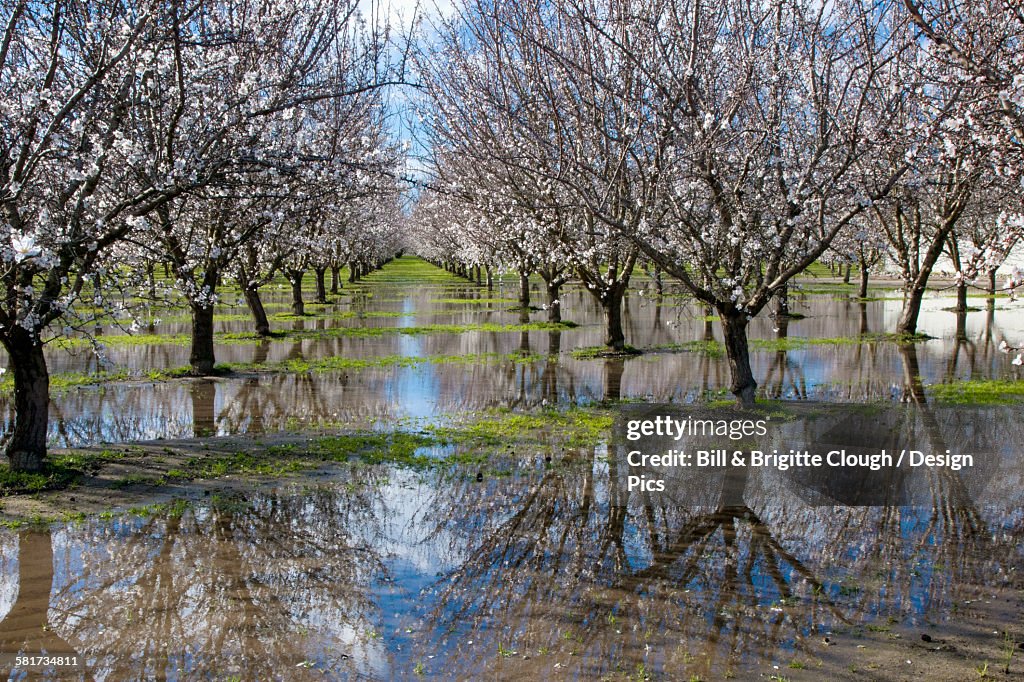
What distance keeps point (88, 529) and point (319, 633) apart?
3407 mm

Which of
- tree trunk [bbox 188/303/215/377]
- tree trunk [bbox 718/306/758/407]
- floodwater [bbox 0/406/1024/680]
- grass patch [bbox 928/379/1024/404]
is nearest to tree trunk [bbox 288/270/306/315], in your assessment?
tree trunk [bbox 188/303/215/377]

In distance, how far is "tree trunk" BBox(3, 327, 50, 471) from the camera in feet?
31.1

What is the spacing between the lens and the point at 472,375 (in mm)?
18219

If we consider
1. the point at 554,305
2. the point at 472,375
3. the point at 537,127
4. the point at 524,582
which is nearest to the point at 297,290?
the point at 554,305

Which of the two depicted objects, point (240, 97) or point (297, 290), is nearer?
point (240, 97)

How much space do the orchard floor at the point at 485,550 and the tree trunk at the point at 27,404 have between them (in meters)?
0.61

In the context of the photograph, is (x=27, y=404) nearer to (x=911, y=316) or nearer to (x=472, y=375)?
(x=472, y=375)

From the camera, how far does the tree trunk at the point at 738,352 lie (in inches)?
504

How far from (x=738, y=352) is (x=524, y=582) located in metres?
7.44

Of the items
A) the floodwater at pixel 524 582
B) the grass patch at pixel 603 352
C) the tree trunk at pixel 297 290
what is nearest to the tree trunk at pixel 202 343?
the grass patch at pixel 603 352

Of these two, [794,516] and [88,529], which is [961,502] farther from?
[88,529]

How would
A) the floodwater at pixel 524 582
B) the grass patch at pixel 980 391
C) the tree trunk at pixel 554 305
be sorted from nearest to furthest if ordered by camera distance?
the floodwater at pixel 524 582 → the grass patch at pixel 980 391 → the tree trunk at pixel 554 305

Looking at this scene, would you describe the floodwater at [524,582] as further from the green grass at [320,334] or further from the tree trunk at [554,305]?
the tree trunk at [554,305]

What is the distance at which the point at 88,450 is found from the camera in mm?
10750
